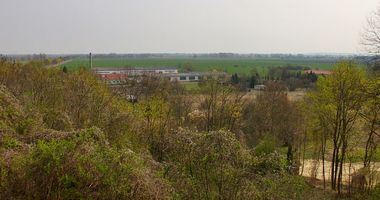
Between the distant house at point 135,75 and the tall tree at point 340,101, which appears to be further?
the distant house at point 135,75

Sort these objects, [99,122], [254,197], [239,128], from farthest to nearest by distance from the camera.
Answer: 1. [239,128]
2. [99,122]
3. [254,197]

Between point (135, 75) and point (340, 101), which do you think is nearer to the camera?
point (340, 101)

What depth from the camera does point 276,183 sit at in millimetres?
12062

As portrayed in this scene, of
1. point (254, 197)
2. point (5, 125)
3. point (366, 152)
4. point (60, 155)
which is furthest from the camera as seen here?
point (366, 152)

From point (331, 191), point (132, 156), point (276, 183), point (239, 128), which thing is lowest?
point (331, 191)

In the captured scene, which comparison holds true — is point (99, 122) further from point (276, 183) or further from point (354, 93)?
point (354, 93)

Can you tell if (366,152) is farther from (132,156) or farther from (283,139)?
(132,156)

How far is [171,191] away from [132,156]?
139cm

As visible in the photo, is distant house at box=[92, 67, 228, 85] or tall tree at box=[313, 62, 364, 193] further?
distant house at box=[92, 67, 228, 85]

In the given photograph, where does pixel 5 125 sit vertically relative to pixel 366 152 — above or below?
above

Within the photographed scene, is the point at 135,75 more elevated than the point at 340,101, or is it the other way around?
the point at 135,75

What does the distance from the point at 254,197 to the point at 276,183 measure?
43.3 inches

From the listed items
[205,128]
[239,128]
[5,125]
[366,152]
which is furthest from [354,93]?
[5,125]

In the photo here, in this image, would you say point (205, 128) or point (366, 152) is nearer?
point (366, 152)
